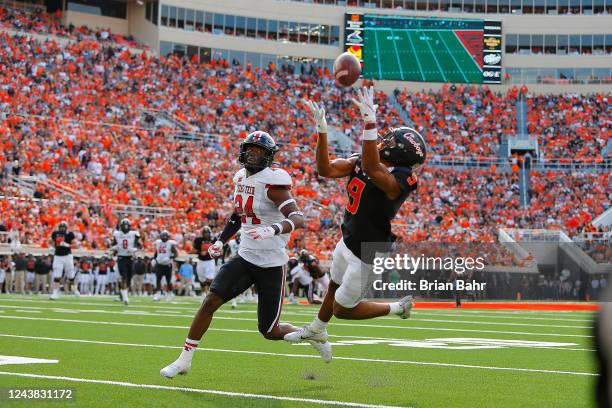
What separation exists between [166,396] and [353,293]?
1.63m

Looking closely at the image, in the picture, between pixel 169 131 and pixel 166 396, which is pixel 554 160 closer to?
pixel 169 131

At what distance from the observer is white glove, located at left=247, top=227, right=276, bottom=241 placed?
624cm

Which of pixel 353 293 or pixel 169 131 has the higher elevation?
pixel 169 131

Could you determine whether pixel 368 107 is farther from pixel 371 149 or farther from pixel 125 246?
pixel 125 246

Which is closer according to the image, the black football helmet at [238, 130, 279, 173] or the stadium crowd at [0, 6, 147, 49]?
the black football helmet at [238, 130, 279, 173]

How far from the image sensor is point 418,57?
45.0m

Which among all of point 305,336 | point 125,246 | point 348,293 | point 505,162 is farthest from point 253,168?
point 505,162

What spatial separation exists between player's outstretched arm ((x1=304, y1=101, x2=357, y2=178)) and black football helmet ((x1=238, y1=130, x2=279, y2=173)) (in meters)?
0.47

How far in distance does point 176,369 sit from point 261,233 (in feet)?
3.62

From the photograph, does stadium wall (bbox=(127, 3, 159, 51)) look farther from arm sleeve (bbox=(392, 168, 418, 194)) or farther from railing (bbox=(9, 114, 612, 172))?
arm sleeve (bbox=(392, 168, 418, 194))

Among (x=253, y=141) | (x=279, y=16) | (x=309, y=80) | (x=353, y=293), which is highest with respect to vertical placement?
(x=279, y=16)

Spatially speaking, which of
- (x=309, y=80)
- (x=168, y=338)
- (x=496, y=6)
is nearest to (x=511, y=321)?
(x=168, y=338)

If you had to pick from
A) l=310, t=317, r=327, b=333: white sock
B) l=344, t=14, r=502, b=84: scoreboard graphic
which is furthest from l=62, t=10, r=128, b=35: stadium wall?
l=310, t=317, r=327, b=333: white sock

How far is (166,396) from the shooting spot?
559 cm
